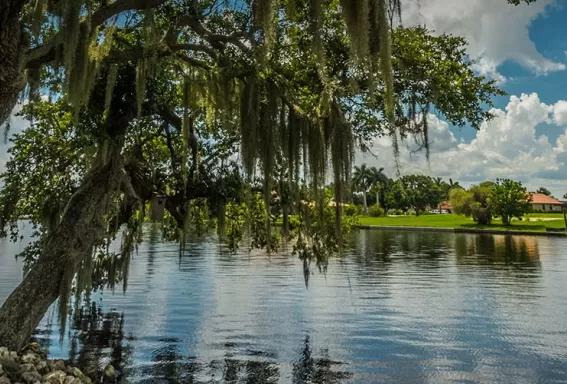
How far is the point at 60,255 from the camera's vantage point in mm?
6340

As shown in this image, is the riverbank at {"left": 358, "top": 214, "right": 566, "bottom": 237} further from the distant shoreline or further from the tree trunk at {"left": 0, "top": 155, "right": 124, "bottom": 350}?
the tree trunk at {"left": 0, "top": 155, "right": 124, "bottom": 350}

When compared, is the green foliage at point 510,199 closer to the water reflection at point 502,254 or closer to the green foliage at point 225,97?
the water reflection at point 502,254

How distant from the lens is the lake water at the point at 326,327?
30.0ft

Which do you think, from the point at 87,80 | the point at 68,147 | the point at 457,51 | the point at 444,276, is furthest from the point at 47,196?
the point at 444,276

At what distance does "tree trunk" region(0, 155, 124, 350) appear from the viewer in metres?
5.98

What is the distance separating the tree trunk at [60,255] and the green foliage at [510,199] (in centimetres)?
5587

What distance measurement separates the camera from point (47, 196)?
8.52m

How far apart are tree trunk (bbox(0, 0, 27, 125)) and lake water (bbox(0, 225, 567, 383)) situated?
5171 millimetres

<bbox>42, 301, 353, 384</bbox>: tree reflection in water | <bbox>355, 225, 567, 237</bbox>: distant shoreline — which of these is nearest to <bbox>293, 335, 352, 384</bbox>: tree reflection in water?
<bbox>42, 301, 353, 384</bbox>: tree reflection in water

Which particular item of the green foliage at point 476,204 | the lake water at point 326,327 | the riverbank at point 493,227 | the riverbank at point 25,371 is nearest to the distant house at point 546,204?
the riverbank at point 493,227

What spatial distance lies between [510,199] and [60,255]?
5701 centimetres

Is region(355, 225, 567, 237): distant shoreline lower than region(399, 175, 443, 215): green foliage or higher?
lower

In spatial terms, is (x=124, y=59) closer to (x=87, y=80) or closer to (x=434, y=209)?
(x=87, y=80)

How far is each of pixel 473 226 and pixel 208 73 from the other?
56889 millimetres
